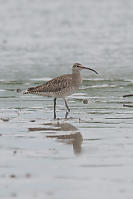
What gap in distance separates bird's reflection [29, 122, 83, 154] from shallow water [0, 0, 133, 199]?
14 millimetres

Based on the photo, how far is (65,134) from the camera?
11250 millimetres

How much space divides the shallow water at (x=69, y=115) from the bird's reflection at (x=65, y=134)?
1 cm

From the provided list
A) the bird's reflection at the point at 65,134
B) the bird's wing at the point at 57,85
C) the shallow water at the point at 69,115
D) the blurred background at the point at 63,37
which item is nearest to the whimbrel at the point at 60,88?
the bird's wing at the point at 57,85

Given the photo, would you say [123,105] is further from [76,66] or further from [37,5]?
[37,5]

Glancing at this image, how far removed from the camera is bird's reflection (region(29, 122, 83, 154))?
1025 cm

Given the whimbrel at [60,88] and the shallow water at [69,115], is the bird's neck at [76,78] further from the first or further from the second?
the shallow water at [69,115]

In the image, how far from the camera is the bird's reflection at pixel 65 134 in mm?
10250

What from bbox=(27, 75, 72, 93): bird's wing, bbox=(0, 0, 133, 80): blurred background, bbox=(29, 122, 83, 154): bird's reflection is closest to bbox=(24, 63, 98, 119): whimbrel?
bbox=(27, 75, 72, 93): bird's wing

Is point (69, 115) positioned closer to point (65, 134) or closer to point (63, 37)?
point (65, 134)

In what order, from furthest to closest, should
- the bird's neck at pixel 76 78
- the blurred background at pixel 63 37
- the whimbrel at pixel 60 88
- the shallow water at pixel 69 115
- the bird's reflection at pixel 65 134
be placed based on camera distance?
the blurred background at pixel 63 37, the bird's neck at pixel 76 78, the whimbrel at pixel 60 88, the bird's reflection at pixel 65 134, the shallow water at pixel 69 115

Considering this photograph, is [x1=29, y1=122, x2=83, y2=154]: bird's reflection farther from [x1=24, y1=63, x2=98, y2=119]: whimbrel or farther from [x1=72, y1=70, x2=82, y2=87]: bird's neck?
[x1=72, y1=70, x2=82, y2=87]: bird's neck

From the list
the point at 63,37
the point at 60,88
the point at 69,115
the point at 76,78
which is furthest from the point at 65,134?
the point at 63,37

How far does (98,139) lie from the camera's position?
419 inches

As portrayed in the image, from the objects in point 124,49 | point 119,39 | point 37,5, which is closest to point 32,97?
point 124,49
